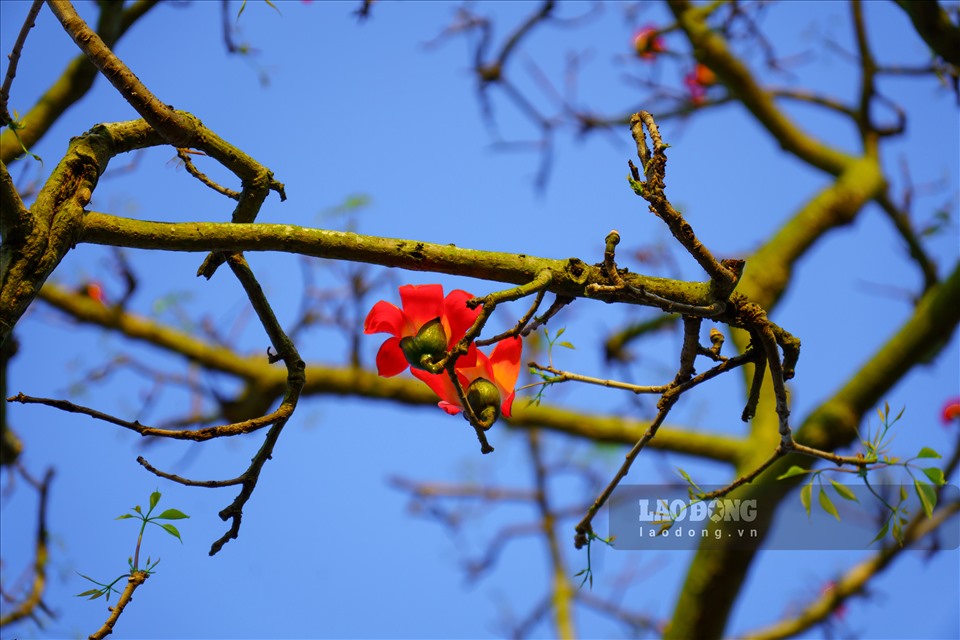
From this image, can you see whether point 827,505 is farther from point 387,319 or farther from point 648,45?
point 648,45

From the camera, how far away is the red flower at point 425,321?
0.92 meters

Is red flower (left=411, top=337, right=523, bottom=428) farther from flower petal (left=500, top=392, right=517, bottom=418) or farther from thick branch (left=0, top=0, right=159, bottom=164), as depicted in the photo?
thick branch (left=0, top=0, right=159, bottom=164)

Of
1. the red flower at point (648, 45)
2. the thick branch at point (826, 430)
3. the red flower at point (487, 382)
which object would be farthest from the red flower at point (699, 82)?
the red flower at point (487, 382)

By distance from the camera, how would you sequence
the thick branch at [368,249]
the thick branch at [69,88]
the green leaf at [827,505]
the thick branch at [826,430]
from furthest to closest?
the thick branch at [826,430] → the thick branch at [69,88] → the green leaf at [827,505] → the thick branch at [368,249]

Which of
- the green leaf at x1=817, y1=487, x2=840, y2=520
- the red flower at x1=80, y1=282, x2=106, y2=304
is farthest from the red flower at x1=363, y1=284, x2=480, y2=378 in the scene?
the red flower at x1=80, y1=282, x2=106, y2=304

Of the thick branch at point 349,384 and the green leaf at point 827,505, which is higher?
the thick branch at point 349,384

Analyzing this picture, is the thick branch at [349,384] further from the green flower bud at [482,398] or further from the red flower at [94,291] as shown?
the green flower bud at [482,398]

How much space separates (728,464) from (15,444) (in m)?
2.19

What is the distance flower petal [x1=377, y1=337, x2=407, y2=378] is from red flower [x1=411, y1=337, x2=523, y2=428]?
2 cm

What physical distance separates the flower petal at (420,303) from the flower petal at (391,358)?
4cm

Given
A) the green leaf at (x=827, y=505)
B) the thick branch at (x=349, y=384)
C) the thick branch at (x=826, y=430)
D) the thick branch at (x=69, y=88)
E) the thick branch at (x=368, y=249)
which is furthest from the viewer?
the thick branch at (x=349, y=384)

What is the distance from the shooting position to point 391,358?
0.98m

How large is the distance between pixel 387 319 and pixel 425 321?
0.04 meters

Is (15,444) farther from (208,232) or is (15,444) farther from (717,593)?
(717,593)
